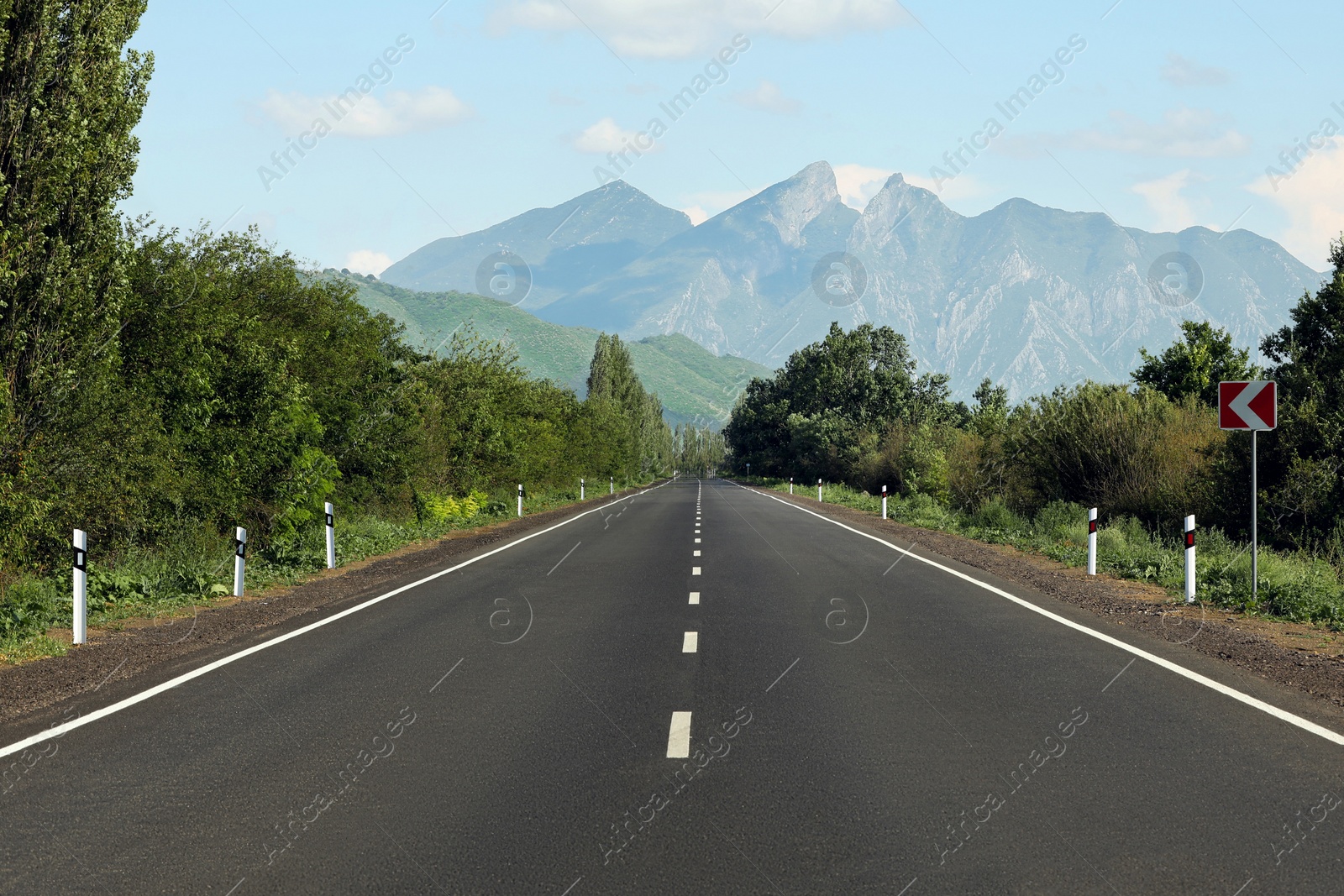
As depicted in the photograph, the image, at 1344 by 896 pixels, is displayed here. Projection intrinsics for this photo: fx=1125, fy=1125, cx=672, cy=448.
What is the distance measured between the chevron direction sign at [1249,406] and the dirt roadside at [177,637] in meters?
11.5

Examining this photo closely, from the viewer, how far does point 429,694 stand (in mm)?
8500


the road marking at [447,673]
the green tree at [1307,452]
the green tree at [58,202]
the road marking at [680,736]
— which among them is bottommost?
the road marking at [447,673]

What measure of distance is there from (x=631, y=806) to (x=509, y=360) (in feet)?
125

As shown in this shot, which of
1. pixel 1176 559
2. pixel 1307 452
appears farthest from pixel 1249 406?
pixel 1307 452

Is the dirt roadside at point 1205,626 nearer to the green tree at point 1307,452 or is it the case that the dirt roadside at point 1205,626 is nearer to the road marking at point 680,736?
the green tree at point 1307,452

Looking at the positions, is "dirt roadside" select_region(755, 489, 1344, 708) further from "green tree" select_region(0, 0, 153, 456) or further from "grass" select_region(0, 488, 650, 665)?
"green tree" select_region(0, 0, 153, 456)

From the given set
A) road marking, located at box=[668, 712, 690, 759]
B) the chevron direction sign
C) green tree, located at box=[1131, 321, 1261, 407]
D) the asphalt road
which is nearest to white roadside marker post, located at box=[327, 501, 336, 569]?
the asphalt road

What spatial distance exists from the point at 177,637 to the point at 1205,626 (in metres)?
11.0

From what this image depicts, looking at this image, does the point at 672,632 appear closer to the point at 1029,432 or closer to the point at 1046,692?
the point at 1046,692

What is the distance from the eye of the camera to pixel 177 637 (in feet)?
38.3

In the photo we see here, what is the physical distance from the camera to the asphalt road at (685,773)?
15.7 feet

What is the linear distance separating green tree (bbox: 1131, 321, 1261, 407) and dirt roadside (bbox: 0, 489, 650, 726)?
4090 centimetres

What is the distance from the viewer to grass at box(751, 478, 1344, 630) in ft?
43.5

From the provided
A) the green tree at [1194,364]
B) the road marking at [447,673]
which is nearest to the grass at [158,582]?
the road marking at [447,673]
